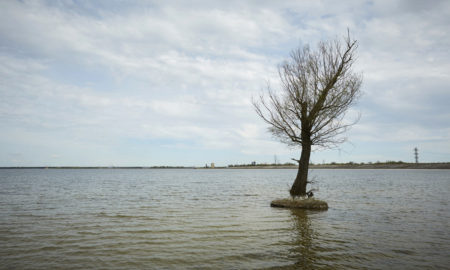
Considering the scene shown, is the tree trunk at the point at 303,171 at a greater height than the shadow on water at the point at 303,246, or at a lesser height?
greater

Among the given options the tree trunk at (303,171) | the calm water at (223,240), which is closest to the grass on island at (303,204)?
the tree trunk at (303,171)

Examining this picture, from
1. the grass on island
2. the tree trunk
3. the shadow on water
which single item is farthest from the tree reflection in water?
the tree trunk

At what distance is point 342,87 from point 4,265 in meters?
18.7

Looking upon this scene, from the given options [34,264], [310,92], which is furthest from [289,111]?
[34,264]

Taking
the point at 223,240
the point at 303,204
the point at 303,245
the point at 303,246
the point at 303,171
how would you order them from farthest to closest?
the point at 303,171
the point at 303,204
the point at 223,240
the point at 303,245
the point at 303,246

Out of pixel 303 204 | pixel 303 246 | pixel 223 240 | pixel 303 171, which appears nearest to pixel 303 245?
pixel 303 246

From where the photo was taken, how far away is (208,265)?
723 centimetres

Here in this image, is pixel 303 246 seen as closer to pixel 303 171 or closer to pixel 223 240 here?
pixel 223 240

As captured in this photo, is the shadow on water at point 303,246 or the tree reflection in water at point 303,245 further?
the tree reflection in water at point 303,245

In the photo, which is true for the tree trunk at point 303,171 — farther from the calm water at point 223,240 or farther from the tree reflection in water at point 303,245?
the tree reflection in water at point 303,245

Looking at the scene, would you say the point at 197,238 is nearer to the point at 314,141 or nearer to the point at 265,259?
the point at 265,259

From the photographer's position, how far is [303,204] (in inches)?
719

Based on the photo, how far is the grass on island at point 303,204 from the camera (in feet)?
58.7

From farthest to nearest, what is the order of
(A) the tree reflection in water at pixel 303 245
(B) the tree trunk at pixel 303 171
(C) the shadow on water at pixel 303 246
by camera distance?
(B) the tree trunk at pixel 303 171, (A) the tree reflection in water at pixel 303 245, (C) the shadow on water at pixel 303 246
